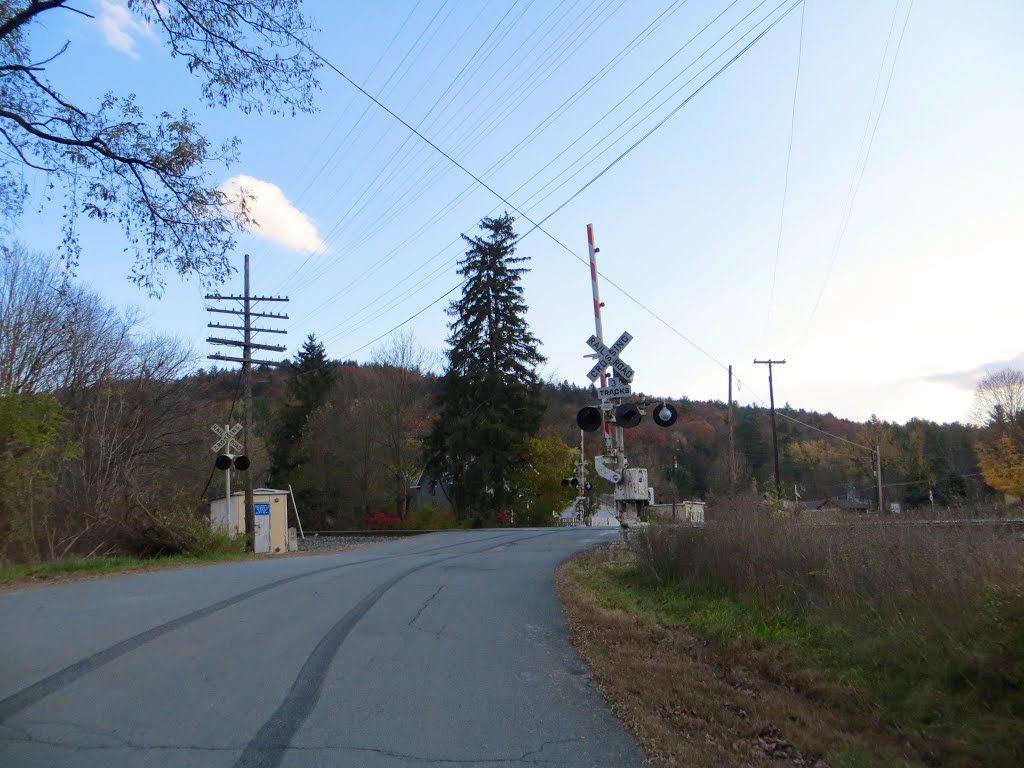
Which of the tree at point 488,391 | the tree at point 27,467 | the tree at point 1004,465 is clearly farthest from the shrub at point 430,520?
the tree at point 1004,465

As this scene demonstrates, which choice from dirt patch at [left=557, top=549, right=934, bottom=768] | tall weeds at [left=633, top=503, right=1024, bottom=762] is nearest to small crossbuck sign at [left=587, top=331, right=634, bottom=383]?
tall weeds at [left=633, top=503, right=1024, bottom=762]

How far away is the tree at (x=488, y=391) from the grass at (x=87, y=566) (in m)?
28.4

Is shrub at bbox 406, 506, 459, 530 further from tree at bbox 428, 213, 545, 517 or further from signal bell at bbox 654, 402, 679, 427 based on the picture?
signal bell at bbox 654, 402, 679, 427

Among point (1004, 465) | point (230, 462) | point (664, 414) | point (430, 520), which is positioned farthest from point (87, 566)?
point (1004, 465)

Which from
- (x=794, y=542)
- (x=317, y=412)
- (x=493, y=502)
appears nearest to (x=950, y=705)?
(x=794, y=542)

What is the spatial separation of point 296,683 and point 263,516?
84.5ft

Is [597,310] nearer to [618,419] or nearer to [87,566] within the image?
[618,419]

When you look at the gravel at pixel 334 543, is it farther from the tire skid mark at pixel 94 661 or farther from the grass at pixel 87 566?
the tire skid mark at pixel 94 661

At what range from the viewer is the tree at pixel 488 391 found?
163 feet

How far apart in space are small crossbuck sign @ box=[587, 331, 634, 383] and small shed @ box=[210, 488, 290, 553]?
62.5 feet

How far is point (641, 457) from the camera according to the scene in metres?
56.6

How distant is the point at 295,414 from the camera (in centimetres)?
6381

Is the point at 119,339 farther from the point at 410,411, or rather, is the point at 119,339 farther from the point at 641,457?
the point at 641,457

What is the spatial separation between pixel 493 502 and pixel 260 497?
21.1 metres
